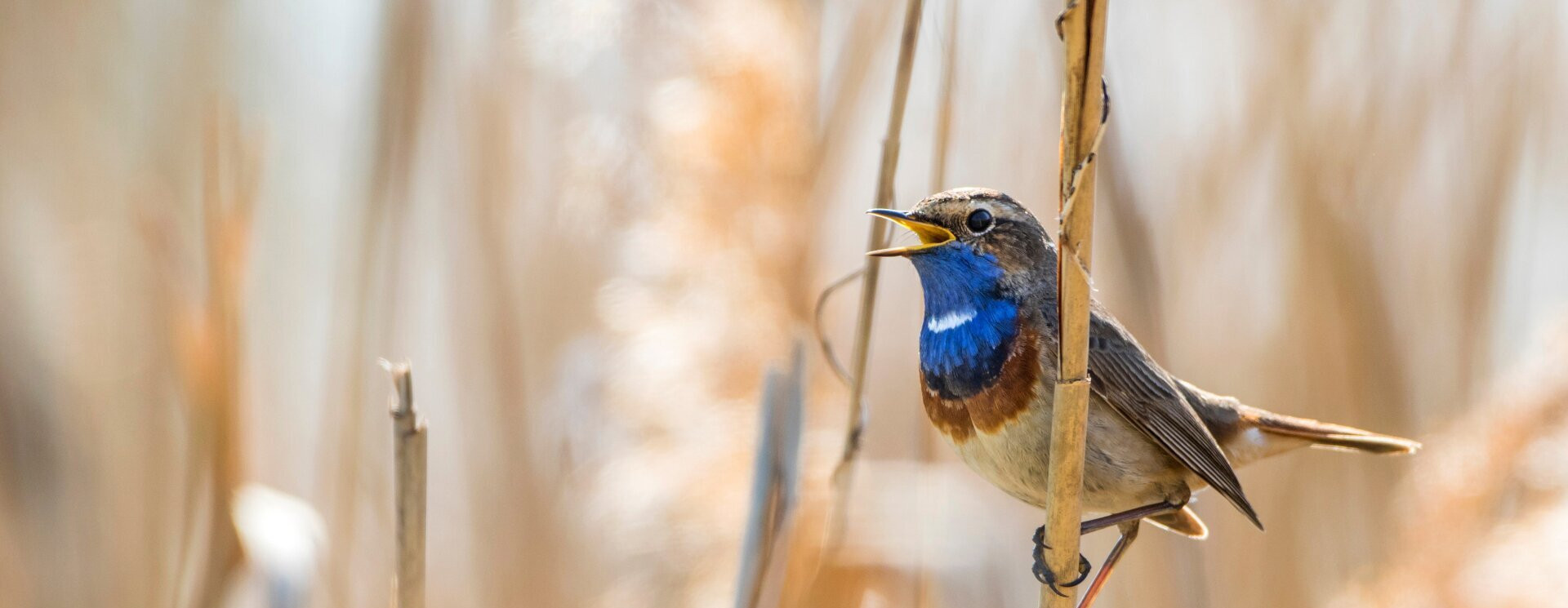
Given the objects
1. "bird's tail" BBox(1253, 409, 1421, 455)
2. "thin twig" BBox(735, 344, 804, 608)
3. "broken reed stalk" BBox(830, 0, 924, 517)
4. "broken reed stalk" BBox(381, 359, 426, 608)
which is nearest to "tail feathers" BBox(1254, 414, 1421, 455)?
"bird's tail" BBox(1253, 409, 1421, 455)

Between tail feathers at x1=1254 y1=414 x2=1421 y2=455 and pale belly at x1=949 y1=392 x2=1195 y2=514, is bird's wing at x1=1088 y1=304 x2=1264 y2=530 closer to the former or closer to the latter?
pale belly at x1=949 y1=392 x2=1195 y2=514

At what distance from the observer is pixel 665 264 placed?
2684 mm

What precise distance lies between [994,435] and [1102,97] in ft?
2.22

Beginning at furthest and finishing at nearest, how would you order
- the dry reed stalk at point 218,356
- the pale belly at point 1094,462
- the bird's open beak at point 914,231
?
1. the dry reed stalk at point 218,356
2. the pale belly at point 1094,462
3. the bird's open beak at point 914,231

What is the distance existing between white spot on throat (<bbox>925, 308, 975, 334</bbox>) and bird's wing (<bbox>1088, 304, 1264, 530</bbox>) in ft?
0.66

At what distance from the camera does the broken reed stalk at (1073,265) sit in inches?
50.4

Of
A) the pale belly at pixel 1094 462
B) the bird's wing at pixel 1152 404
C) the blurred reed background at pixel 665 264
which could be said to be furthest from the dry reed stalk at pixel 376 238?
the bird's wing at pixel 1152 404

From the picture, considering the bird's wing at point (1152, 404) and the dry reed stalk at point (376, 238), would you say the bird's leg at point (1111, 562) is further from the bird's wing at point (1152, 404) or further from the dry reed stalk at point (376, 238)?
the dry reed stalk at point (376, 238)

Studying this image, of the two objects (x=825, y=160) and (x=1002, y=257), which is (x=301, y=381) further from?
(x=1002, y=257)

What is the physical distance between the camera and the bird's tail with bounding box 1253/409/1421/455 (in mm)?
2117

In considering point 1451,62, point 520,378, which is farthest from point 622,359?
point 1451,62

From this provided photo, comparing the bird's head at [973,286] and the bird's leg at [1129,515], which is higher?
the bird's head at [973,286]

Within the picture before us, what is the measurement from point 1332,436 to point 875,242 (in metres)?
0.96

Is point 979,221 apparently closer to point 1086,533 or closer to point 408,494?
point 1086,533
